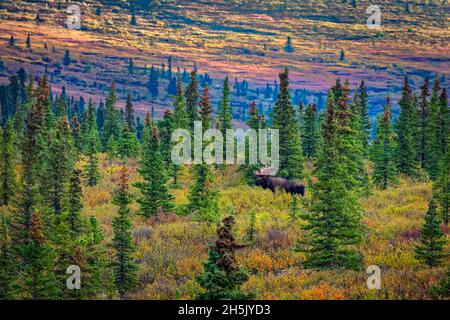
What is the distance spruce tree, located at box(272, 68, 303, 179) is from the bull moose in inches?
35.1

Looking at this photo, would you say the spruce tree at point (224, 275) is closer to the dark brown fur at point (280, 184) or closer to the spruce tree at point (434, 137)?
the dark brown fur at point (280, 184)

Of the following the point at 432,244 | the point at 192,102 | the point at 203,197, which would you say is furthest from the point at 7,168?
the point at 432,244

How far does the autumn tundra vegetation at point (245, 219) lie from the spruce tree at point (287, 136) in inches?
3.8

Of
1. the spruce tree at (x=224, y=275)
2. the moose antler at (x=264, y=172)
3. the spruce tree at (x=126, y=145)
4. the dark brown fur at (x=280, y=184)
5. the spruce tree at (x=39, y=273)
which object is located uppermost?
the spruce tree at (x=224, y=275)

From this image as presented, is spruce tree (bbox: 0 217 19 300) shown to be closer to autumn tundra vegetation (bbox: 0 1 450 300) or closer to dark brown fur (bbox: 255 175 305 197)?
autumn tundra vegetation (bbox: 0 1 450 300)

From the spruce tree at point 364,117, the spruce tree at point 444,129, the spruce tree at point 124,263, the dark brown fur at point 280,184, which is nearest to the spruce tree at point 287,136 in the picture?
the dark brown fur at point 280,184

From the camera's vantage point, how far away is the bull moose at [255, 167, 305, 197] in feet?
133

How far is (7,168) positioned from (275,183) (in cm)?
1890

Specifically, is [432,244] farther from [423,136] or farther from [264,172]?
[423,136]

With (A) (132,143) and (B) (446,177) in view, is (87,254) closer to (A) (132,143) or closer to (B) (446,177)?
(B) (446,177)

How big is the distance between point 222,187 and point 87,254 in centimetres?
2516

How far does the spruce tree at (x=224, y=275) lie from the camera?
16.4m

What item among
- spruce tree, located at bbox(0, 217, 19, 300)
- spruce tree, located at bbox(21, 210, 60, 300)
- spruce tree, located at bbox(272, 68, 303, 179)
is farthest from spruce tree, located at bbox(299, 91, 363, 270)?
spruce tree, located at bbox(272, 68, 303, 179)
